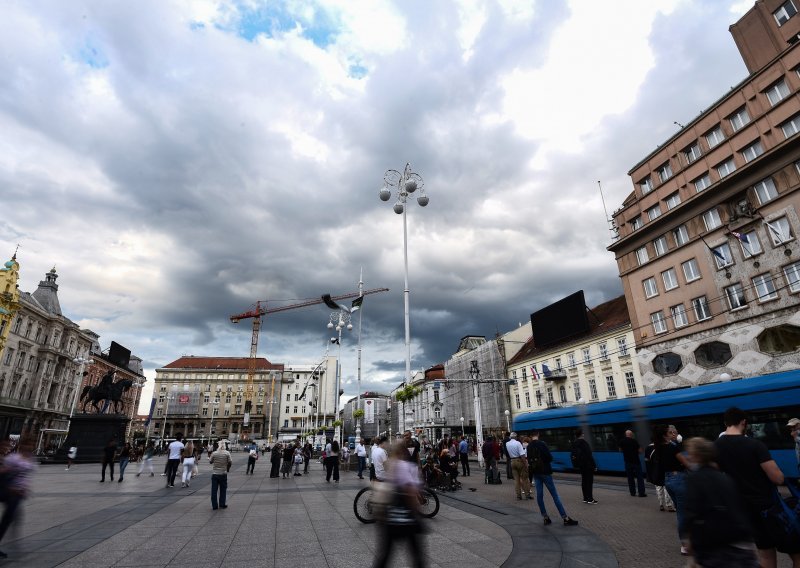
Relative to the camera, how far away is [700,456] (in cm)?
359

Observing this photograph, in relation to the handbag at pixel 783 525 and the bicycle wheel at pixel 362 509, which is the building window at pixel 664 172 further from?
the handbag at pixel 783 525

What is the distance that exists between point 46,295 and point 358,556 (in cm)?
8057

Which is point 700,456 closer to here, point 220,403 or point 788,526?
point 788,526

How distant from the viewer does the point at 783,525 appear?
438 centimetres

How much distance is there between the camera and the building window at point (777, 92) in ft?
83.3

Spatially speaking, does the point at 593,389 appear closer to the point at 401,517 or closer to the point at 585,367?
the point at 585,367

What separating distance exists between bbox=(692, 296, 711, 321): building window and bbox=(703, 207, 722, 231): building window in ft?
15.7

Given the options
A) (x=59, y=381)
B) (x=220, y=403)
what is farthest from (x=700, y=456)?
(x=220, y=403)

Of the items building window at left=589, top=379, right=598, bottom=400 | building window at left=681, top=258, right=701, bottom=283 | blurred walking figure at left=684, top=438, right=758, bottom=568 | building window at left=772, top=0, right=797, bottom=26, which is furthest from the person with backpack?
building window at left=772, top=0, right=797, bottom=26

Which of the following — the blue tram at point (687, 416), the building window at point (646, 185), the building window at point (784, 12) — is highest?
the building window at point (784, 12)

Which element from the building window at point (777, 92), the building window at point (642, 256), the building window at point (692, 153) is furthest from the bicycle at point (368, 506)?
the building window at point (692, 153)

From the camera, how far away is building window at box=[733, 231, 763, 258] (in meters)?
25.2

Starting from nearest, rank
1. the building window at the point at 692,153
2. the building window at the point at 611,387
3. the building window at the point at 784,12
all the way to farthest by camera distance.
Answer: the building window at the point at 784,12 → the building window at the point at 692,153 → the building window at the point at 611,387

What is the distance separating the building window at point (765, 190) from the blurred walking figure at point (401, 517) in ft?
99.0
